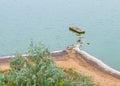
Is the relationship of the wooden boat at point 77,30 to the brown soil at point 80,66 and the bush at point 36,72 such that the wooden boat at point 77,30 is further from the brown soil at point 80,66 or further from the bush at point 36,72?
the bush at point 36,72

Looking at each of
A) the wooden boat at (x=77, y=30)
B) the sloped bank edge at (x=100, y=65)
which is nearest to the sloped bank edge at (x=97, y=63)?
the sloped bank edge at (x=100, y=65)

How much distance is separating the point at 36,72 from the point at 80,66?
2913 mm

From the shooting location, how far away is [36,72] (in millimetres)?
4801

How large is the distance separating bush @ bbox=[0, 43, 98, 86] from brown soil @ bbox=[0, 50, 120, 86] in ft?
6.33

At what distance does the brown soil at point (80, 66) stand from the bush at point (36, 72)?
6.33 feet

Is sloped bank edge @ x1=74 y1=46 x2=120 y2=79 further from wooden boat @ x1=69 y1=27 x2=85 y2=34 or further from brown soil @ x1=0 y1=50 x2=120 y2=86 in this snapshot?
wooden boat @ x1=69 y1=27 x2=85 y2=34

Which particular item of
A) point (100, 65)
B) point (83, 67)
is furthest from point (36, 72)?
point (100, 65)

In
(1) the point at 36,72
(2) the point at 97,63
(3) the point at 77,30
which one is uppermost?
(1) the point at 36,72

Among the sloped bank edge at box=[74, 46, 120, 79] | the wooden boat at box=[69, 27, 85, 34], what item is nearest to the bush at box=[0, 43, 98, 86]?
the sloped bank edge at box=[74, 46, 120, 79]

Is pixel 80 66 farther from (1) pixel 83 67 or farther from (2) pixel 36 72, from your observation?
(2) pixel 36 72

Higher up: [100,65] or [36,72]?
[36,72]

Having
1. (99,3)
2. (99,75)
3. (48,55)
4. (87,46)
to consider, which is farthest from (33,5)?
(48,55)

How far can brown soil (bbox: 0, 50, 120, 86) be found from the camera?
6988mm

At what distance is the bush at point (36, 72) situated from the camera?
4.67m
